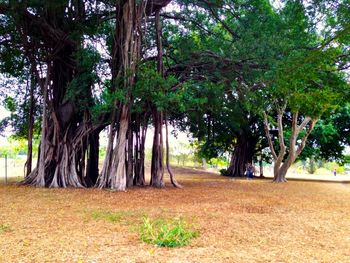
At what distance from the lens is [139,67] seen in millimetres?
8000

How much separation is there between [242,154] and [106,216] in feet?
50.5

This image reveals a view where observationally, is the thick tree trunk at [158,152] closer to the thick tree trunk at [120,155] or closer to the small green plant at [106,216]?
the thick tree trunk at [120,155]

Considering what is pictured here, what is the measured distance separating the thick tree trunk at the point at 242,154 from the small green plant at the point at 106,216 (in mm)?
14607

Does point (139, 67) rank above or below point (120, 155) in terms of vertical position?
above

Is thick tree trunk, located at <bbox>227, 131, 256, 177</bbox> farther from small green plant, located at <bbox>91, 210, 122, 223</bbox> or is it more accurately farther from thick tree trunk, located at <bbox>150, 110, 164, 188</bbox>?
small green plant, located at <bbox>91, 210, 122, 223</bbox>

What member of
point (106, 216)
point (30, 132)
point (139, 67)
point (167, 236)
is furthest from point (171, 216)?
point (30, 132)

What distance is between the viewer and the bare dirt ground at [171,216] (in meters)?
3.07

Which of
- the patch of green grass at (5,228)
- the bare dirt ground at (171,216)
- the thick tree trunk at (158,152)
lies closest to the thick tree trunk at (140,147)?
the thick tree trunk at (158,152)

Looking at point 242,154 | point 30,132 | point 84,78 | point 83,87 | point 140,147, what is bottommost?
point 140,147

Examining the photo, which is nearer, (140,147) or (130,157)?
(130,157)

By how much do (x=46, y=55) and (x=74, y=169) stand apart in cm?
284

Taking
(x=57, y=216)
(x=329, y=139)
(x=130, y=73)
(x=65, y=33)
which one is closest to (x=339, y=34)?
(x=130, y=73)

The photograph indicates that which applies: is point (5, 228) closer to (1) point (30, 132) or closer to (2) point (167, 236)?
(2) point (167, 236)

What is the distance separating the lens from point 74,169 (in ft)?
29.4
